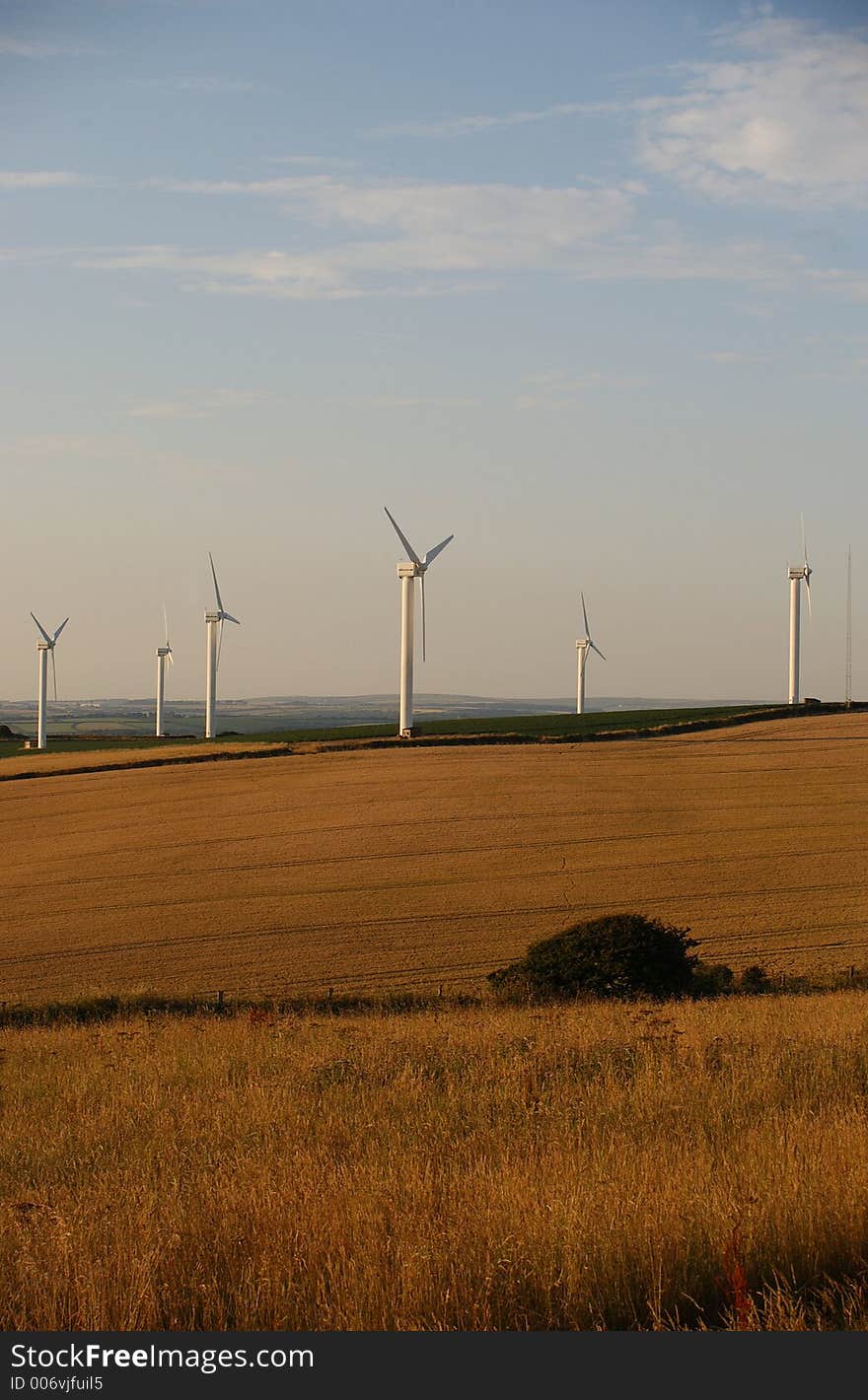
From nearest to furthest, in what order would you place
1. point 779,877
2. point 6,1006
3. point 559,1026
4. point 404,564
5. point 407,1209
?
point 407,1209 < point 559,1026 < point 6,1006 < point 779,877 < point 404,564

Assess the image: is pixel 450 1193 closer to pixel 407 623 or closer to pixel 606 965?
pixel 606 965

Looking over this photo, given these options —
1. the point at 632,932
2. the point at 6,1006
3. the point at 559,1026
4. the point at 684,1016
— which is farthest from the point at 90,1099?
the point at 632,932

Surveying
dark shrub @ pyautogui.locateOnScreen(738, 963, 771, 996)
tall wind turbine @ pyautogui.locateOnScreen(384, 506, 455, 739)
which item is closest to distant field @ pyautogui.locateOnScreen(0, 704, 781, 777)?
tall wind turbine @ pyautogui.locateOnScreen(384, 506, 455, 739)

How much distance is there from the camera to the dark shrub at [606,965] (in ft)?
80.0

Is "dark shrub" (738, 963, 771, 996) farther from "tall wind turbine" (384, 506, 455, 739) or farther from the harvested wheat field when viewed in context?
"tall wind turbine" (384, 506, 455, 739)

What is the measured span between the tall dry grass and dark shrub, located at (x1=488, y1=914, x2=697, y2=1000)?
11.6 meters

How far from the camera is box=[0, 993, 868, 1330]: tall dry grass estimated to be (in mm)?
5978

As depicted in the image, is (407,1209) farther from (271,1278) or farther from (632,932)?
(632,932)

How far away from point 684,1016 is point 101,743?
8295 centimetres

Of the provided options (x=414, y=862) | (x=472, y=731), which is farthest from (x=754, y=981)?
(x=472, y=731)

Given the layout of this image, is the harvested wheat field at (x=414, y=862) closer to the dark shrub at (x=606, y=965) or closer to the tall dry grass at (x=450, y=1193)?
the dark shrub at (x=606, y=965)

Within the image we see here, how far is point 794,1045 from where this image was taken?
500 inches

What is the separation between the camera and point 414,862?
42.0m

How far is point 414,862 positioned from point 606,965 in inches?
696
